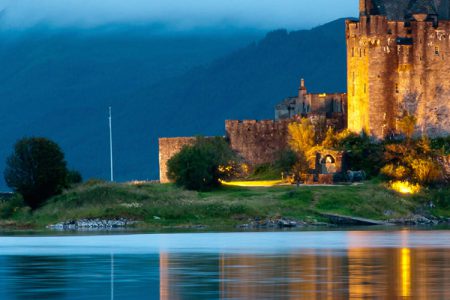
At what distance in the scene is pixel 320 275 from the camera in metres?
41.8

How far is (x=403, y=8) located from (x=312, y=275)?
69.5 m

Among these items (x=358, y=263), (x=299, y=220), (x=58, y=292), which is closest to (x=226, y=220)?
(x=299, y=220)

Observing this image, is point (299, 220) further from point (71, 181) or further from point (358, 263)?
point (358, 263)

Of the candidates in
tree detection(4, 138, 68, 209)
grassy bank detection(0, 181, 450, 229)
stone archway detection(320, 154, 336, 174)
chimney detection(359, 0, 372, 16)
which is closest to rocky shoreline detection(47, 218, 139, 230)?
grassy bank detection(0, 181, 450, 229)

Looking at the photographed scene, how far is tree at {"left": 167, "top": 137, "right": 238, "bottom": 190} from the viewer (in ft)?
321

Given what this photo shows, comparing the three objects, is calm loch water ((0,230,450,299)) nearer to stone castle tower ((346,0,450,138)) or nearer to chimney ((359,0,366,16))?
stone castle tower ((346,0,450,138))

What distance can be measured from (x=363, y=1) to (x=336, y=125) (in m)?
9.34

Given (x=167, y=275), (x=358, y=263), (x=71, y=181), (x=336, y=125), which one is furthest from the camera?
(x=336, y=125)

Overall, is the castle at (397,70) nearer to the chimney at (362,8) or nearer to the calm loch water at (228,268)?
the chimney at (362,8)

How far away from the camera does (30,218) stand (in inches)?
3551

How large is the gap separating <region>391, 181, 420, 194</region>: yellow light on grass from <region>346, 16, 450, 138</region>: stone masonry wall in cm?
777

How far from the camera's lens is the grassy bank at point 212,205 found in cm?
8725

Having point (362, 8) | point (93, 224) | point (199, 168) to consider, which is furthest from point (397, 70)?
point (93, 224)

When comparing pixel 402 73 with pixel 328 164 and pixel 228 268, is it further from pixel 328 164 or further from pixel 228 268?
pixel 228 268
